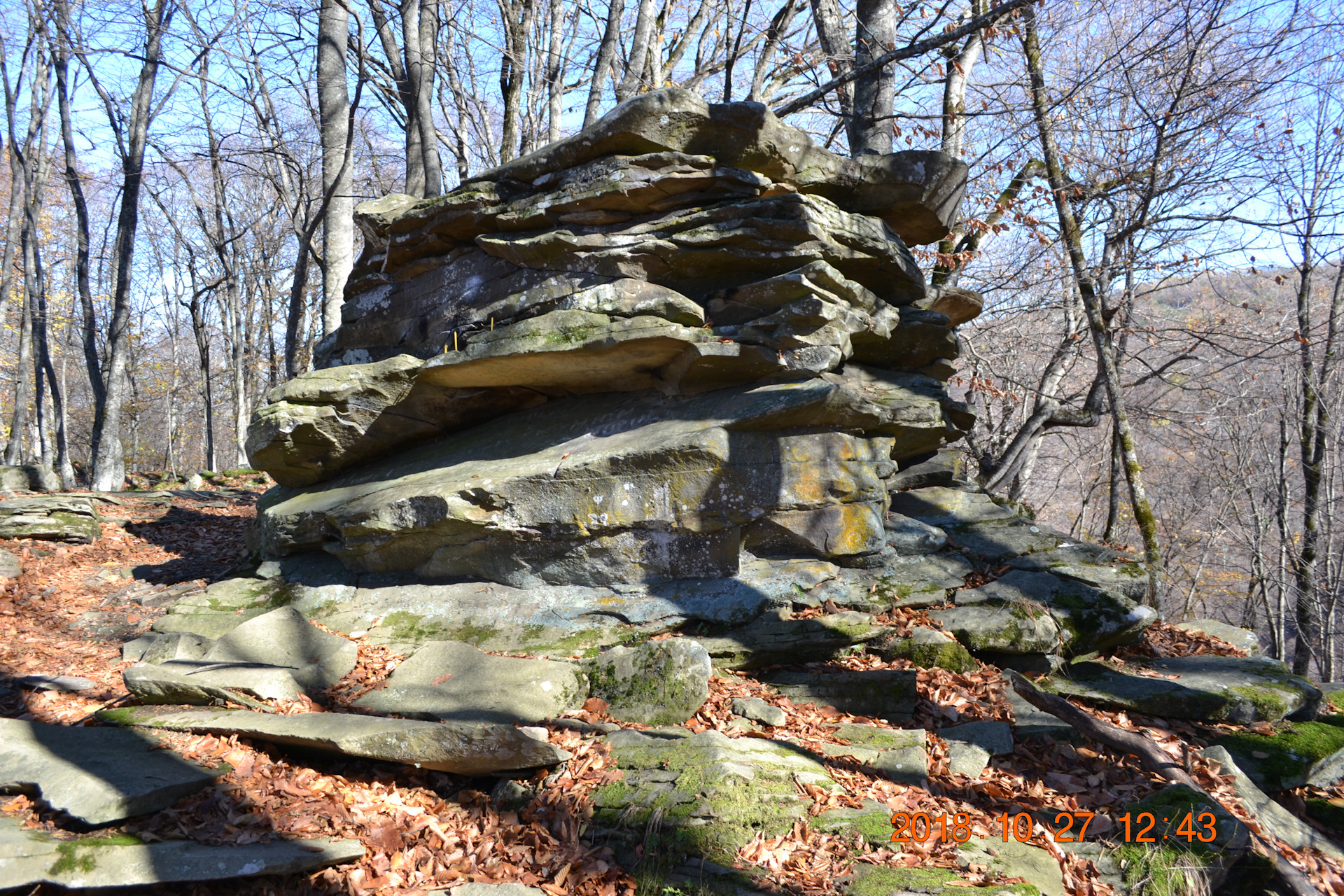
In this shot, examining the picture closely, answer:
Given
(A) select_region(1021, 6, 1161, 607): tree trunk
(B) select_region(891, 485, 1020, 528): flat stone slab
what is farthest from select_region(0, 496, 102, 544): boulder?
(A) select_region(1021, 6, 1161, 607): tree trunk

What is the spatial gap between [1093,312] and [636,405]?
645 cm

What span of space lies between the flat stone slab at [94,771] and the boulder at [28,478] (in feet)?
31.2

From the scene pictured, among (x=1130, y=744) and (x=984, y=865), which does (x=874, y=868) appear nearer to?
(x=984, y=865)

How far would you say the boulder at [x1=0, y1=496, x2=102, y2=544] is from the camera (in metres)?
9.45

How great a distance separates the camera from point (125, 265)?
1462cm

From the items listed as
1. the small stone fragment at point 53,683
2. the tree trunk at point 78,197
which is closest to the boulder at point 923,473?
the small stone fragment at point 53,683

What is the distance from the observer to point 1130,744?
5285 millimetres

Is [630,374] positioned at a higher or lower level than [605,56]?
lower

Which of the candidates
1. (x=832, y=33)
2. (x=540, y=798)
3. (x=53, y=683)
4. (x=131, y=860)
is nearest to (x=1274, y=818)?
(x=540, y=798)

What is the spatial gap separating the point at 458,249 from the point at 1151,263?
1069cm

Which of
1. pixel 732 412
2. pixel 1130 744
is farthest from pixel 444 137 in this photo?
pixel 1130 744

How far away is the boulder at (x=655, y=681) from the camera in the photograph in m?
5.55

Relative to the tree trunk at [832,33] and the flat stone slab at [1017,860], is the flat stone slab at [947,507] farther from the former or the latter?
the tree trunk at [832,33]

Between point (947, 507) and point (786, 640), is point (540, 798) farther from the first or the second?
point (947, 507)
